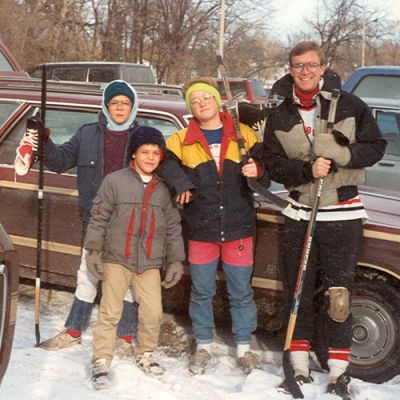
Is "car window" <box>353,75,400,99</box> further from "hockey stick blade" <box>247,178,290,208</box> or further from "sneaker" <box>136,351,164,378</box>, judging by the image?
"sneaker" <box>136,351,164,378</box>

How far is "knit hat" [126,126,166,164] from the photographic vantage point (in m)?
4.08

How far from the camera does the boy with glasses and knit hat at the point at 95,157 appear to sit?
14.2 feet

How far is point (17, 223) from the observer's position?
513cm

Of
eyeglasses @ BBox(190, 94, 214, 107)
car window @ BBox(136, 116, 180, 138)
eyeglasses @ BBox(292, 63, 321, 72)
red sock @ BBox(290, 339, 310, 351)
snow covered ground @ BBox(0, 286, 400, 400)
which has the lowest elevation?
snow covered ground @ BBox(0, 286, 400, 400)

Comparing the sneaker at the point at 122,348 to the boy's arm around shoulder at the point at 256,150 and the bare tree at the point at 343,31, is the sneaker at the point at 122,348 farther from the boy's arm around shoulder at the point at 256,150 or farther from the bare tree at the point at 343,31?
the bare tree at the point at 343,31

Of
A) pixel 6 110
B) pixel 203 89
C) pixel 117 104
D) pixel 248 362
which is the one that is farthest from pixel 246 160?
pixel 6 110

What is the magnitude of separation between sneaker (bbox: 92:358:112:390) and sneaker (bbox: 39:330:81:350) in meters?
0.53

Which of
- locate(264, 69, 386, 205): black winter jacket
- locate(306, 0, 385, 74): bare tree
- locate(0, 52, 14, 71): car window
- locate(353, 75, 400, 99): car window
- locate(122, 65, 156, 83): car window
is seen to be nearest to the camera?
locate(264, 69, 386, 205): black winter jacket

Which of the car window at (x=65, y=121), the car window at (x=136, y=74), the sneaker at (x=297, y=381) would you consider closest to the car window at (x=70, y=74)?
the car window at (x=136, y=74)

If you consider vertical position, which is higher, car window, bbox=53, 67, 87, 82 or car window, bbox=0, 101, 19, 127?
car window, bbox=53, 67, 87, 82

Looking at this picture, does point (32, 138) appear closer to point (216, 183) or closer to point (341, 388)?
point (216, 183)

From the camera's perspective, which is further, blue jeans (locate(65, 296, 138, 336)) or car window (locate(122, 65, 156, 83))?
car window (locate(122, 65, 156, 83))

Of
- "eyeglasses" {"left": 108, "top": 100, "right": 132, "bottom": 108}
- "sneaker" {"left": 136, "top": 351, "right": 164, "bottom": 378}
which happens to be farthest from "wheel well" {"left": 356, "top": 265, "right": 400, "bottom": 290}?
"eyeglasses" {"left": 108, "top": 100, "right": 132, "bottom": 108}

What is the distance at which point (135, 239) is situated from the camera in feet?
13.6
